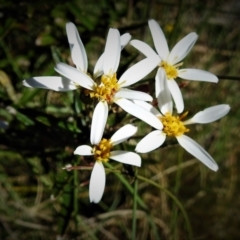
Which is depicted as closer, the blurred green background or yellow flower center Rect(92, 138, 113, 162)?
yellow flower center Rect(92, 138, 113, 162)

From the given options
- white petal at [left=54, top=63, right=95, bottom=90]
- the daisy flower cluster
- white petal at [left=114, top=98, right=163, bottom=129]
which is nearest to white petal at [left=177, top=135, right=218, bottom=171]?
the daisy flower cluster

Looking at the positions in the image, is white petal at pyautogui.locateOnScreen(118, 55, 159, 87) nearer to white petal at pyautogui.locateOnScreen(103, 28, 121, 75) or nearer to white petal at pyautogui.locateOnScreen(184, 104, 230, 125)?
white petal at pyautogui.locateOnScreen(103, 28, 121, 75)

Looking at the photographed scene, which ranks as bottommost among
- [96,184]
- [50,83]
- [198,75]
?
[96,184]

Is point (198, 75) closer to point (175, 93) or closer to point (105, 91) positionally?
point (175, 93)

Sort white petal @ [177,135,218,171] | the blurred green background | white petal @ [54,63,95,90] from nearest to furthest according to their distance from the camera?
1. white petal @ [54,63,95,90]
2. white petal @ [177,135,218,171]
3. the blurred green background

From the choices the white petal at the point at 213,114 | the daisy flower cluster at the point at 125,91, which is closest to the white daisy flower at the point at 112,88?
the daisy flower cluster at the point at 125,91

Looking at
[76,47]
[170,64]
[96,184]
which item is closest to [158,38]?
[170,64]

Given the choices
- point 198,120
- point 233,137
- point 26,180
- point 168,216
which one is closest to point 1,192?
point 26,180
